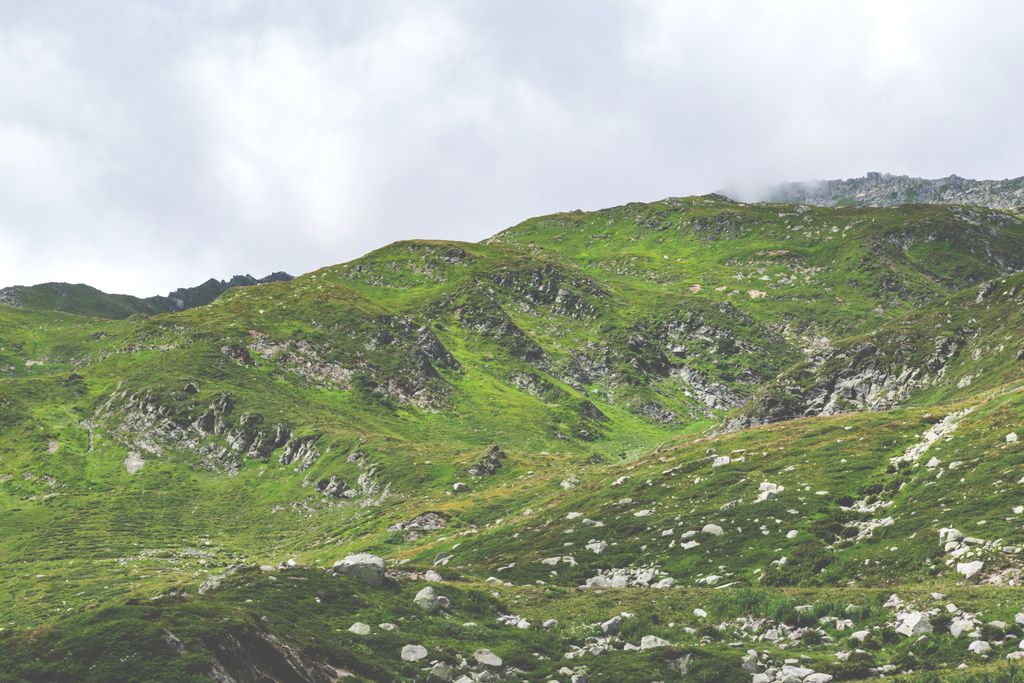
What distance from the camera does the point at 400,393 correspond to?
13325 cm

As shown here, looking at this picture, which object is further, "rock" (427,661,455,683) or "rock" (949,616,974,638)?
"rock" (427,661,455,683)

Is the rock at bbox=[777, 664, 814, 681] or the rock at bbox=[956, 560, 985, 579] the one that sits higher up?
the rock at bbox=[777, 664, 814, 681]

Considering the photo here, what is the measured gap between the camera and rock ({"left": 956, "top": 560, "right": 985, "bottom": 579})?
2145 cm

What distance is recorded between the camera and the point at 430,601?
2295 centimetres

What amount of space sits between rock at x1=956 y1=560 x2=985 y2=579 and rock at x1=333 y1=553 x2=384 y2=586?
66.2ft

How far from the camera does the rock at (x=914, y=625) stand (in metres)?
17.1

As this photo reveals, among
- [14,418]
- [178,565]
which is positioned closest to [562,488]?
[178,565]

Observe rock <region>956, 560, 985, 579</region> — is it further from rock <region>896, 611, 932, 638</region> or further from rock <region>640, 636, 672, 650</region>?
rock <region>640, 636, 672, 650</region>

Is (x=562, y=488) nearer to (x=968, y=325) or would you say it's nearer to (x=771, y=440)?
(x=771, y=440)

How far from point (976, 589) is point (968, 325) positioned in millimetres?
89162

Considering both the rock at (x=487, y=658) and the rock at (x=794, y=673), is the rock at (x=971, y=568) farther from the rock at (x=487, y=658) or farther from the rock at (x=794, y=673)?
the rock at (x=487, y=658)

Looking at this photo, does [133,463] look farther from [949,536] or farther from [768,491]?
[949,536]

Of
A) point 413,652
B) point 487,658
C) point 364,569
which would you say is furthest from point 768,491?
point 413,652

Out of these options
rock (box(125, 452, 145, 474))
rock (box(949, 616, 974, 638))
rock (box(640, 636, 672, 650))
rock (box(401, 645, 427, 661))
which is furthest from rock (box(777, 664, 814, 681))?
rock (box(125, 452, 145, 474))
